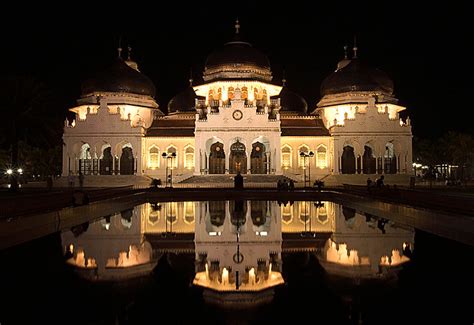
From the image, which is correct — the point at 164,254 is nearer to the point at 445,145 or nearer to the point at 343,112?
the point at 343,112

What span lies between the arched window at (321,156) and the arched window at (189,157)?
45.9ft

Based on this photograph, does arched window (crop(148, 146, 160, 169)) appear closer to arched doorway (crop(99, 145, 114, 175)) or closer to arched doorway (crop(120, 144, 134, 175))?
arched doorway (crop(120, 144, 134, 175))

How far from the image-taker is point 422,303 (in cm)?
816

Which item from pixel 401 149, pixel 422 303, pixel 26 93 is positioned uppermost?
pixel 26 93

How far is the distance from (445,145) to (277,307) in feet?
240

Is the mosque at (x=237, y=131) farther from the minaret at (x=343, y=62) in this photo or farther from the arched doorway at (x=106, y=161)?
the minaret at (x=343, y=62)

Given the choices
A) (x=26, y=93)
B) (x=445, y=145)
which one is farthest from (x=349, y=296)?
(x=445, y=145)

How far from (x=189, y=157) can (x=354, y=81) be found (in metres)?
21.7

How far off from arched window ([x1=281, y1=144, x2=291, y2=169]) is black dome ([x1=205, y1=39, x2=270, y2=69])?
11.2m

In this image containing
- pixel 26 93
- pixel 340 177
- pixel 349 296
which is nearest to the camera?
pixel 349 296

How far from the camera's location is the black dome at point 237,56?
62.9m

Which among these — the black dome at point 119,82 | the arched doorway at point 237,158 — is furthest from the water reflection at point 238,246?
the black dome at point 119,82

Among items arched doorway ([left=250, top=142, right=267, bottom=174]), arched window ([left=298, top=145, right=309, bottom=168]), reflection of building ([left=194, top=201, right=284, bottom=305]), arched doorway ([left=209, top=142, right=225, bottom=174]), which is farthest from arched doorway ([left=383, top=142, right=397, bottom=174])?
reflection of building ([left=194, top=201, right=284, bottom=305])

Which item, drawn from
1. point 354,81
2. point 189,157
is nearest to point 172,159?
point 189,157
